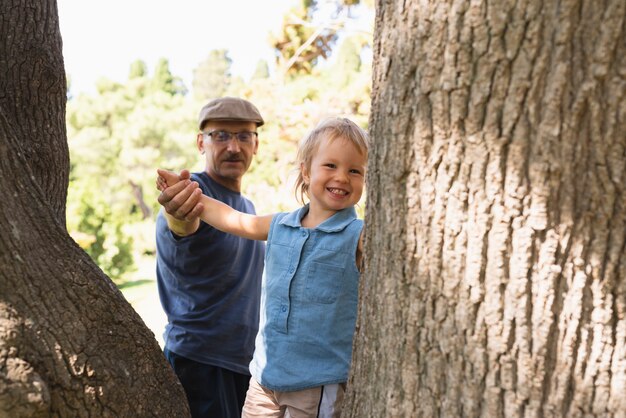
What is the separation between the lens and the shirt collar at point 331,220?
8.07 ft

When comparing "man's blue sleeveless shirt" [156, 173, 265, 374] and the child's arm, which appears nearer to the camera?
the child's arm

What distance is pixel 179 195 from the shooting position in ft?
8.87

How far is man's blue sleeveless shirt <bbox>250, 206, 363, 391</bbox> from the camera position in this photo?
238cm

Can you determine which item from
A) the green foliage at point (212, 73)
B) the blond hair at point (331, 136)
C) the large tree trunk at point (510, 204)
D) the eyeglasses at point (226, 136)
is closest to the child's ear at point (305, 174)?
the blond hair at point (331, 136)

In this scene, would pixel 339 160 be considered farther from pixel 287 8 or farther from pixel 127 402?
pixel 287 8

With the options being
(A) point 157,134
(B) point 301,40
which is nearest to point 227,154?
(B) point 301,40

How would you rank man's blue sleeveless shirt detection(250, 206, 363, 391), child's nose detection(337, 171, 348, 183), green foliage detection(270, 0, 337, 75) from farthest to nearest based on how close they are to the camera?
green foliage detection(270, 0, 337, 75) → child's nose detection(337, 171, 348, 183) → man's blue sleeveless shirt detection(250, 206, 363, 391)

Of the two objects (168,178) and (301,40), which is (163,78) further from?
(168,178)

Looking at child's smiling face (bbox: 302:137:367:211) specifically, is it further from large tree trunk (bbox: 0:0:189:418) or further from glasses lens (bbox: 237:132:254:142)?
glasses lens (bbox: 237:132:254:142)

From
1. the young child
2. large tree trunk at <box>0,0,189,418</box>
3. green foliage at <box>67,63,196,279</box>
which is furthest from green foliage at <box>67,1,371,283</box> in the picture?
large tree trunk at <box>0,0,189,418</box>

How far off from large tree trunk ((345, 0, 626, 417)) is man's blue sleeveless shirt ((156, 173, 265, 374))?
169cm

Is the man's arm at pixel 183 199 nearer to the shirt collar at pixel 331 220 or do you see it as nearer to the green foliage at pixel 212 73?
the shirt collar at pixel 331 220

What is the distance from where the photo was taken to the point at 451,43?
5.14ft

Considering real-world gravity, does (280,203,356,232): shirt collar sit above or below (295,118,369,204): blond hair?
below
